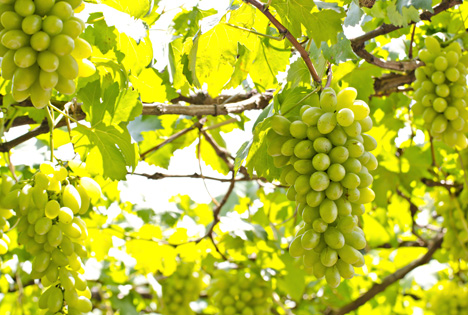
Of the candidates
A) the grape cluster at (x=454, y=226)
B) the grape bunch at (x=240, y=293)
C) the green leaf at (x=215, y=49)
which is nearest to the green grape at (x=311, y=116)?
the green leaf at (x=215, y=49)

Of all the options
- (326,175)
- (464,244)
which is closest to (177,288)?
(464,244)

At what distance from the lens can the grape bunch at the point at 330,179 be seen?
87 cm

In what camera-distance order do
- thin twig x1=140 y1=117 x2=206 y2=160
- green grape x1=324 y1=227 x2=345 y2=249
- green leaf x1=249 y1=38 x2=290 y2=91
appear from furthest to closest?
thin twig x1=140 y1=117 x2=206 y2=160 < green leaf x1=249 y1=38 x2=290 y2=91 < green grape x1=324 y1=227 x2=345 y2=249

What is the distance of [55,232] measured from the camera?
100 cm

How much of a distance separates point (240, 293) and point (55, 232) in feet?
3.82

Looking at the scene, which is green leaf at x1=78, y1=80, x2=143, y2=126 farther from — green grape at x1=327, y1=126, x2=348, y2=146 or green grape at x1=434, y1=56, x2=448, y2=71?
green grape at x1=434, y1=56, x2=448, y2=71

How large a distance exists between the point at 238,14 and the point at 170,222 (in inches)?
53.7

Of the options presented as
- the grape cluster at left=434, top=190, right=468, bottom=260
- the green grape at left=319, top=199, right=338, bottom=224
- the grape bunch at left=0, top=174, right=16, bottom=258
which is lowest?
the grape cluster at left=434, top=190, right=468, bottom=260

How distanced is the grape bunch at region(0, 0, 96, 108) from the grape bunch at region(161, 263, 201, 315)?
65.5 inches

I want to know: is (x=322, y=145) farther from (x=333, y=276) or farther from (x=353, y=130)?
(x=333, y=276)

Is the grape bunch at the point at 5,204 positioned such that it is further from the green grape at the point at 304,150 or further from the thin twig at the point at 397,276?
the thin twig at the point at 397,276

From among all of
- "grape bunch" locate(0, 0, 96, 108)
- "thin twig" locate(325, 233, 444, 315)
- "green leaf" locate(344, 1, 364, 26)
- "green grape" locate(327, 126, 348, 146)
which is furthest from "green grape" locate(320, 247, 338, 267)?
"thin twig" locate(325, 233, 444, 315)

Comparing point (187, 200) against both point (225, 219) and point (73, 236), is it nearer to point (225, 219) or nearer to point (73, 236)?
point (225, 219)

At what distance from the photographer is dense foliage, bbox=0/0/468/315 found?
2.92 feet
